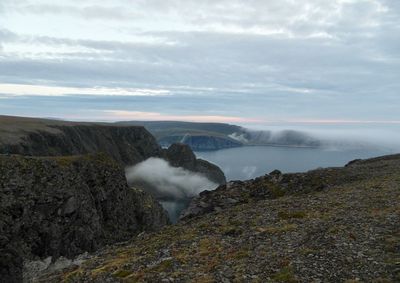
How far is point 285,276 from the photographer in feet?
63.4

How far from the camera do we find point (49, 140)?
188 meters

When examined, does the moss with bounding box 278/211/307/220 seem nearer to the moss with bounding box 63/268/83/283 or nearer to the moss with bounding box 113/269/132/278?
the moss with bounding box 113/269/132/278

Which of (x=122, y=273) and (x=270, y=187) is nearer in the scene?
(x=122, y=273)

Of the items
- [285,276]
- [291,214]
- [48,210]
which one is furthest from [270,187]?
[48,210]

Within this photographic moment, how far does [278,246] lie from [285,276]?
4163 mm

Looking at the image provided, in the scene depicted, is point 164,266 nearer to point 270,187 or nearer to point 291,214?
point 291,214

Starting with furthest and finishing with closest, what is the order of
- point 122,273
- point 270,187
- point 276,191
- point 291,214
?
point 270,187 → point 276,191 → point 291,214 → point 122,273

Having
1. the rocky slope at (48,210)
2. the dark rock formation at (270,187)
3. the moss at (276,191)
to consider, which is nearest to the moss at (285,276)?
the dark rock formation at (270,187)

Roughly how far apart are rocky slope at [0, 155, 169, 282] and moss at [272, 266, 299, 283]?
4143cm

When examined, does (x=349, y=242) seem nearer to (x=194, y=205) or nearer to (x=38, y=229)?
(x=194, y=205)

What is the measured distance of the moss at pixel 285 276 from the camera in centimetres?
1887

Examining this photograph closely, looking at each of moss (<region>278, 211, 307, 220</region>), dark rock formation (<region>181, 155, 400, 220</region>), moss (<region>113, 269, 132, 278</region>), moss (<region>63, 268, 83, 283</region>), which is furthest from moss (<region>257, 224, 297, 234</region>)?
dark rock formation (<region>181, 155, 400, 220</region>)

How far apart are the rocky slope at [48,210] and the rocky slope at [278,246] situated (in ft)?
105

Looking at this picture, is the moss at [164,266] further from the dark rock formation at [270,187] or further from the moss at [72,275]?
the dark rock formation at [270,187]
